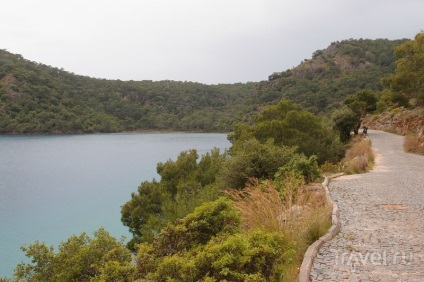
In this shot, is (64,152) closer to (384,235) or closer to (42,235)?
(42,235)

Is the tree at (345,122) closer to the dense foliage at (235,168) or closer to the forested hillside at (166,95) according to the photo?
the dense foliage at (235,168)

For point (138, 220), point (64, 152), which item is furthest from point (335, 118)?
point (64, 152)

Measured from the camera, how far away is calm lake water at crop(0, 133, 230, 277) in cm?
2488

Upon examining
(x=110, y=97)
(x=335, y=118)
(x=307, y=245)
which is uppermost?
(x=110, y=97)

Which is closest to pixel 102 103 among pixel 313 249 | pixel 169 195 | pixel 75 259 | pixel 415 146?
pixel 169 195

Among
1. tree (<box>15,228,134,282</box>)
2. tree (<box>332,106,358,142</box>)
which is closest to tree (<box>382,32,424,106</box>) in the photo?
tree (<box>332,106,358,142</box>)

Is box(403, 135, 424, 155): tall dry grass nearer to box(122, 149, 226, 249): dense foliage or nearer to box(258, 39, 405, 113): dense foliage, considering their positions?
box(122, 149, 226, 249): dense foliage

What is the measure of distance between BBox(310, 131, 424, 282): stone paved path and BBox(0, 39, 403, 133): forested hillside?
208 ft

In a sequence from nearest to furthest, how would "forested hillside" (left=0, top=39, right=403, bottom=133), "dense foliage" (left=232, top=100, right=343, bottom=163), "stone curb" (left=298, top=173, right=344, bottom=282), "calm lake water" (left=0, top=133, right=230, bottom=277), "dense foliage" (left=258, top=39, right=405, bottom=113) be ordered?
"stone curb" (left=298, top=173, right=344, bottom=282)
"dense foliage" (left=232, top=100, right=343, bottom=163)
"calm lake water" (left=0, top=133, right=230, bottom=277)
"dense foliage" (left=258, top=39, right=405, bottom=113)
"forested hillside" (left=0, top=39, right=403, bottom=133)

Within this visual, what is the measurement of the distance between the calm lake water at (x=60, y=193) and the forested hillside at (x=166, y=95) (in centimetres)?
3798

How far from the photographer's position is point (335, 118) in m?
31.6

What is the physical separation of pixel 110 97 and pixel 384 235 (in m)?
146

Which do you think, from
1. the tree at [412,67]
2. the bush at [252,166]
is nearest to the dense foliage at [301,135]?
the bush at [252,166]

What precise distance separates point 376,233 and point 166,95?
148164 millimetres
